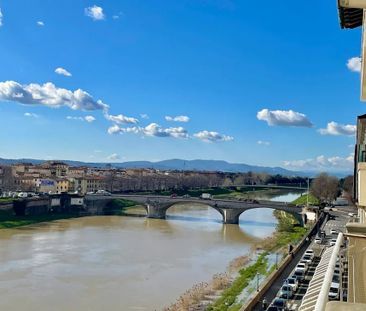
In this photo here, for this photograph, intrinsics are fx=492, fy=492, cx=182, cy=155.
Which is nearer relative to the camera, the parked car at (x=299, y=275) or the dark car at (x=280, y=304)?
the dark car at (x=280, y=304)

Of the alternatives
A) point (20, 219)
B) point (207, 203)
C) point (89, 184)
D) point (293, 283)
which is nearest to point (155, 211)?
point (207, 203)

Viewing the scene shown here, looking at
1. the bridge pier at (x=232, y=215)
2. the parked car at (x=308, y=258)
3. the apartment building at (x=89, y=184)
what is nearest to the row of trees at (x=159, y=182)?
the apartment building at (x=89, y=184)

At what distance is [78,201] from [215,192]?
28969mm

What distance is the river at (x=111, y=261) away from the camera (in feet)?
40.5

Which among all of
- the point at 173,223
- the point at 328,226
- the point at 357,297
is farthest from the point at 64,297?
the point at 173,223

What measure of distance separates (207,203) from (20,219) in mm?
11337

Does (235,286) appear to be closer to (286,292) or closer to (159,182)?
(286,292)

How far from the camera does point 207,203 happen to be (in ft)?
102

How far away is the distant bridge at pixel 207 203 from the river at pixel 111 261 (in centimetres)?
113

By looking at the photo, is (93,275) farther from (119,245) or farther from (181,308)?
(119,245)

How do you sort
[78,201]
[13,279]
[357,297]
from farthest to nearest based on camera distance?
[78,201], [13,279], [357,297]

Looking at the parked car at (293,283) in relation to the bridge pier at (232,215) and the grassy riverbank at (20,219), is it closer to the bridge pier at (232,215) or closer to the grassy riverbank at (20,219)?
the bridge pier at (232,215)

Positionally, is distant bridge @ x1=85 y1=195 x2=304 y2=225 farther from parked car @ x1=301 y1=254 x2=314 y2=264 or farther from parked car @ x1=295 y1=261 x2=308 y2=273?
parked car @ x1=295 y1=261 x2=308 y2=273

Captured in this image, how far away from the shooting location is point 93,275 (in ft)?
49.2
